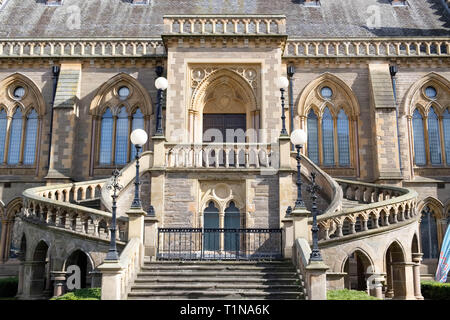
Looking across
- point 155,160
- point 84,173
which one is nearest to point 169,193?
point 155,160

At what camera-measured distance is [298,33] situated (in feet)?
95.8

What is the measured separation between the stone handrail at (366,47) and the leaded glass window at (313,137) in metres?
3.37

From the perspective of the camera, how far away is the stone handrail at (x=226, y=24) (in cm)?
2433

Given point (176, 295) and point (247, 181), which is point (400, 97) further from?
point (176, 295)

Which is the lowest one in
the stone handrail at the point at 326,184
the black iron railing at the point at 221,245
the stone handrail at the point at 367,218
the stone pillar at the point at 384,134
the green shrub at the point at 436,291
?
the green shrub at the point at 436,291

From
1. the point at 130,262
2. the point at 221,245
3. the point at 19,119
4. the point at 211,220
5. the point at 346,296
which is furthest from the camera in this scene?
the point at 19,119

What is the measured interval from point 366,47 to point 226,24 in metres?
8.33

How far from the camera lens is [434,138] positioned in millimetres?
27344

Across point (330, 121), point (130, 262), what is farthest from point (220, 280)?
point (330, 121)

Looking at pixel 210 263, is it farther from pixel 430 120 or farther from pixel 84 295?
pixel 430 120

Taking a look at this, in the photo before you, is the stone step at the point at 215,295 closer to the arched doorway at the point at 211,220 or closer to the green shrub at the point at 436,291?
the arched doorway at the point at 211,220

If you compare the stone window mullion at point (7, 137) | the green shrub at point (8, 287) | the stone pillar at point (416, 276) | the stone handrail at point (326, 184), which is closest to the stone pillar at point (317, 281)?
the stone handrail at point (326, 184)
